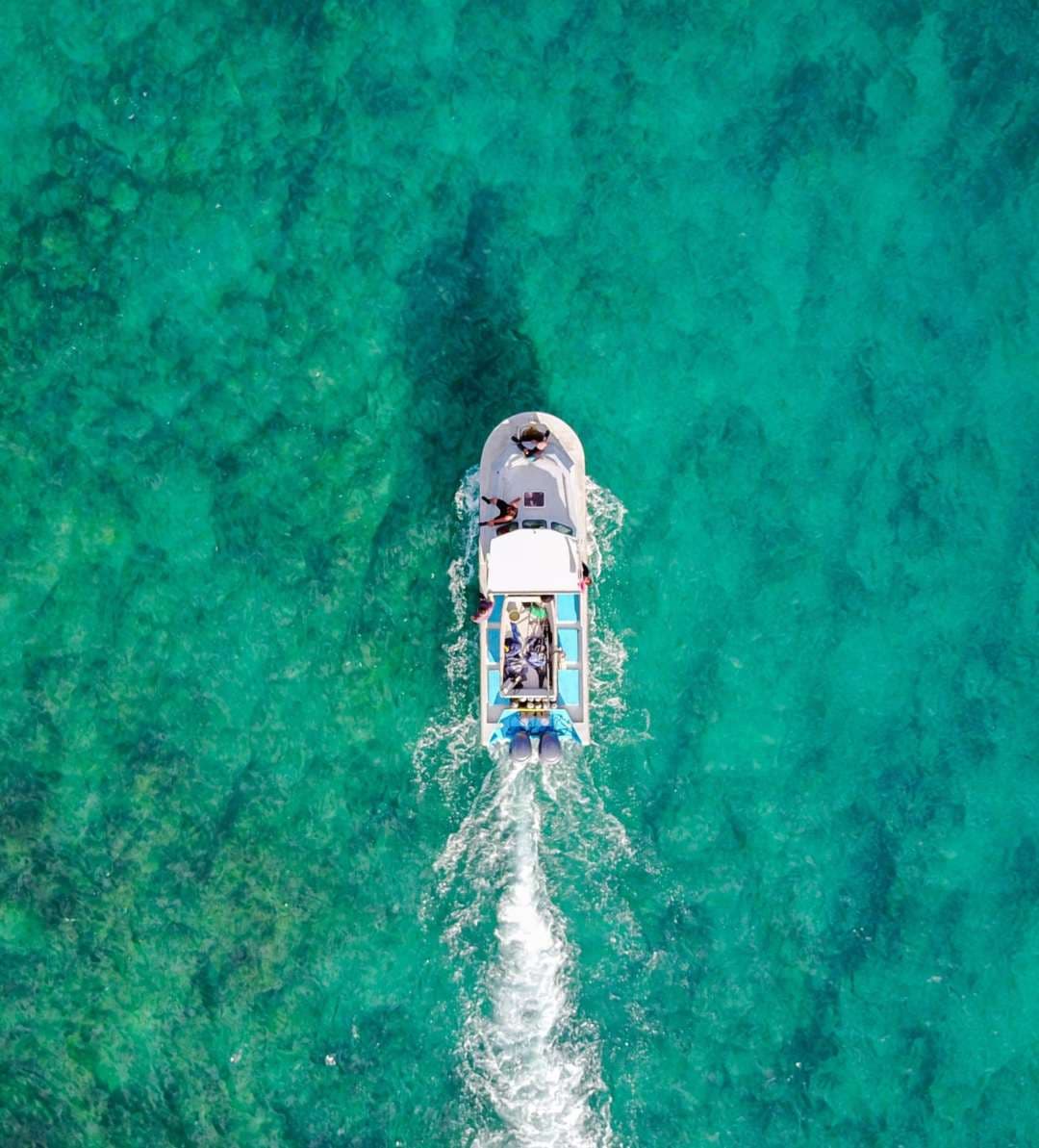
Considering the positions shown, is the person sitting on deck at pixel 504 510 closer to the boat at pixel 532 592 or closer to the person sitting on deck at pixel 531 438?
the boat at pixel 532 592

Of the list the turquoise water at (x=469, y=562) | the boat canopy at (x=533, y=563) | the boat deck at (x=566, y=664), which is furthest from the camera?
the turquoise water at (x=469, y=562)

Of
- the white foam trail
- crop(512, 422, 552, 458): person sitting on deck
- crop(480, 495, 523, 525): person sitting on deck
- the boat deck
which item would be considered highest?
crop(512, 422, 552, 458): person sitting on deck

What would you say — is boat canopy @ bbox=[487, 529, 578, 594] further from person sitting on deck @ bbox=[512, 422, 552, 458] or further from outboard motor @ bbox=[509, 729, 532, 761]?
outboard motor @ bbox=[509, 729, 532, 761]

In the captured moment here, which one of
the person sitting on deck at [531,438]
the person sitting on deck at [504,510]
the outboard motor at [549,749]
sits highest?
the person sitting on deck at [531,438]

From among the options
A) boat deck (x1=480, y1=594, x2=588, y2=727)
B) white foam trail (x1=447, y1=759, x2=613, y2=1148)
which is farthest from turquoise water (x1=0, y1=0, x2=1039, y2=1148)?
boat deck (x1=480, y1=594, x2=588, y2=727)

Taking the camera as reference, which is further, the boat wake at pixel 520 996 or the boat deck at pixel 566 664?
the boat wake at pixel 520 996

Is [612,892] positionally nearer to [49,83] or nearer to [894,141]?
[894,141]

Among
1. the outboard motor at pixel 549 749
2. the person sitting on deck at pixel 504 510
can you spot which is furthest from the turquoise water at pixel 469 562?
the outboard motor at pixel 549 749
